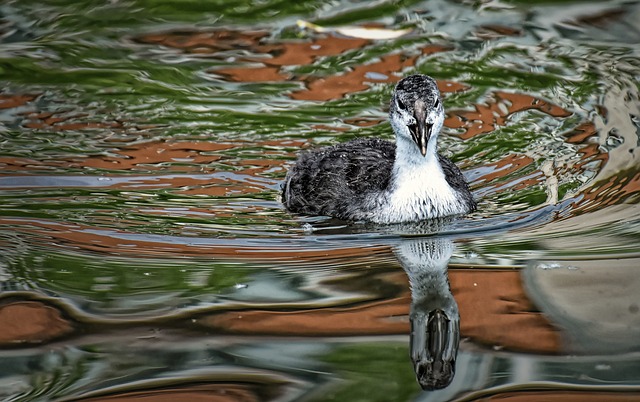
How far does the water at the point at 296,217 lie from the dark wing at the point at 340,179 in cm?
20

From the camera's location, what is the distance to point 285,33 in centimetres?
1270

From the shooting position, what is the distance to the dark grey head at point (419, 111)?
8016mm

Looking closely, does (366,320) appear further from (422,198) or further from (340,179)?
(340,179)

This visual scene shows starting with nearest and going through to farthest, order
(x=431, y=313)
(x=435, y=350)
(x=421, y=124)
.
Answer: (x=435, y=350) < (x=431, y=313) < (x=421, y=124)

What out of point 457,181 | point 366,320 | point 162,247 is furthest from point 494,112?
point 366,320

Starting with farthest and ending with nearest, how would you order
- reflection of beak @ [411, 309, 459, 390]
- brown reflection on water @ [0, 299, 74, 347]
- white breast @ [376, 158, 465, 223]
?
1. white breast @ [376, 158, 465, 223]
2. brown reflection on water @ [0, 299, 74, 347]
3. reflection of beak @ [411, 309, 459, 390]

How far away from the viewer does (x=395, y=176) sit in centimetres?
857

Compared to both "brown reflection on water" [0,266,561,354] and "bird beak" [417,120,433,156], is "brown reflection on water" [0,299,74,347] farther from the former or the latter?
"bird beak" [417,120,433,156]

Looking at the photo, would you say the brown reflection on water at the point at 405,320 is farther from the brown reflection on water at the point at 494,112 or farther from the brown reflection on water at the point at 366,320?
the brown reflection on water at the point at 494,112

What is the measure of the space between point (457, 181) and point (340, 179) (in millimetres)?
935

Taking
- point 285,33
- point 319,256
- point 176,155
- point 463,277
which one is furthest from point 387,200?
point 285,33

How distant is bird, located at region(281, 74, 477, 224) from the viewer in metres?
8.16

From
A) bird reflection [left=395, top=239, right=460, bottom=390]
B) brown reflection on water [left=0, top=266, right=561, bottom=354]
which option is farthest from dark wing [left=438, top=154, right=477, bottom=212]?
brown reflection on water [left=0, top=266, right=561, bottom=354]

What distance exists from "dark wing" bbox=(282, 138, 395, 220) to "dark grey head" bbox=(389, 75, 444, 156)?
60cm
